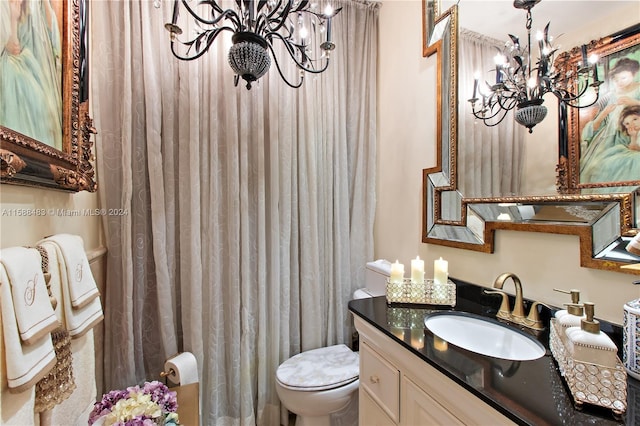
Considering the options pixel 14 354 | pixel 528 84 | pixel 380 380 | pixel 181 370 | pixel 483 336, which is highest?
pixel 528 84

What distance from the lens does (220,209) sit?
1.57 metres

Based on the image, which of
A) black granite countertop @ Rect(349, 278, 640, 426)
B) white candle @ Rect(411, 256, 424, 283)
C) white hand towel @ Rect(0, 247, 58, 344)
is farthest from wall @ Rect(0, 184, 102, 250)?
white candle @ Rect(411, 256, 424, 283)

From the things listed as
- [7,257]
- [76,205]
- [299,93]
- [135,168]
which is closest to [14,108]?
[7,257]

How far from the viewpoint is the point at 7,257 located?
1.93ft

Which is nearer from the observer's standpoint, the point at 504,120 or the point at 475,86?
the point at 504,120

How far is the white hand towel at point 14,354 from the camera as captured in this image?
0.54 m

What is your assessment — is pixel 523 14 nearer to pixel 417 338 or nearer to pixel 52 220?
pixel 417 338

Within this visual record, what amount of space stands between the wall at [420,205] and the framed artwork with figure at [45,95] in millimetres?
1628

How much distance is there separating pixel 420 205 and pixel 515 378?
103cm

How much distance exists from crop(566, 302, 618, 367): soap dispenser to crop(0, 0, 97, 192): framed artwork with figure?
1390mm

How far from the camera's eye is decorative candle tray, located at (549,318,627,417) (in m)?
0.56

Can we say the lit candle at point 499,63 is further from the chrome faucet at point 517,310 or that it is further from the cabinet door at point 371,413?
the cabinet door at point 371,413

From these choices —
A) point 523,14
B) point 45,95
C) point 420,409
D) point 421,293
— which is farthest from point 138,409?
point 523,14

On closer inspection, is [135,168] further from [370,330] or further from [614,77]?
[614,77]
